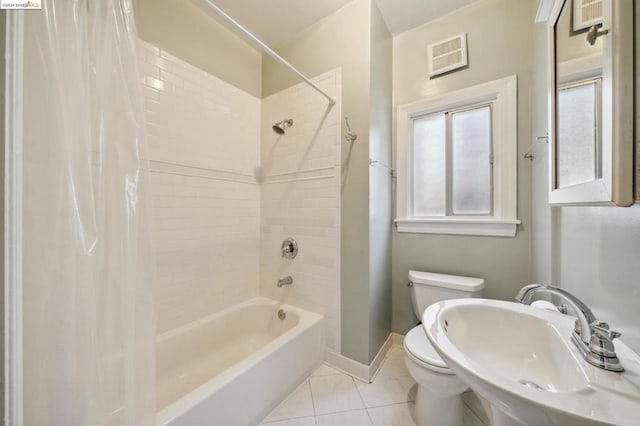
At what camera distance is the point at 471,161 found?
5.54ft

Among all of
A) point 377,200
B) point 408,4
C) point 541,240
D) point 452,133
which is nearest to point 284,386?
point 377,200

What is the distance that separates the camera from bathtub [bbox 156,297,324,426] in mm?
948

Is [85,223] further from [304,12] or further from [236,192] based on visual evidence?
[304,12]

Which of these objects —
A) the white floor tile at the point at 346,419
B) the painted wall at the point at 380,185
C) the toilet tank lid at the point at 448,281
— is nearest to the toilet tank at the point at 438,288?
the toilet tank lid at the point at 448,281

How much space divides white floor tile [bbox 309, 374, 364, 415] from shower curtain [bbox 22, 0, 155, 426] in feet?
3.03

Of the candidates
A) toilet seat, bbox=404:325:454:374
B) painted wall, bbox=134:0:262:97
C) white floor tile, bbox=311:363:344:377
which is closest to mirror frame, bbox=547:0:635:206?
toilet seat, bbox=404:325:454:374

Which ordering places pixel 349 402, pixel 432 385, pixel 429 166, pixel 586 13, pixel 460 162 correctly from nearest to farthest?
pixel 586 13 < pixel 432 385 < pixel 349 402 < pixel 460 162 < pixel 429 166

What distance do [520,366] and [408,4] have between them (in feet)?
7.23

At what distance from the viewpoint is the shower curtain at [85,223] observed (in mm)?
565

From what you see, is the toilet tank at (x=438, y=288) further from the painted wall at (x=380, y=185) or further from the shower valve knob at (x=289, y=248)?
the shower valve knob at (x=289, y=248)

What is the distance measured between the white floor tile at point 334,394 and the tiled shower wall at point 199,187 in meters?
0.88

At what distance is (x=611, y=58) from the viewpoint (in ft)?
1.78

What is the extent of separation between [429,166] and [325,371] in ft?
5.70

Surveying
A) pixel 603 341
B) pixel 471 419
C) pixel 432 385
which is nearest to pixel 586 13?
pixel 603 341
